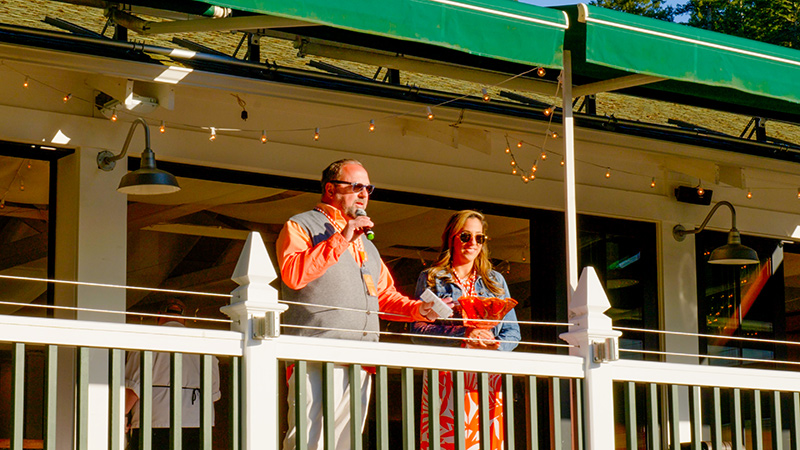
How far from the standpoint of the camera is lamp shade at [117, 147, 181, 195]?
17.4 ft

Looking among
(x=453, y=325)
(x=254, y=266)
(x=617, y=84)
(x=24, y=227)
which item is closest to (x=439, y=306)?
(x=453, y=325)

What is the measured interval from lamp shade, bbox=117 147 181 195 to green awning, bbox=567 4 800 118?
83.1 inches

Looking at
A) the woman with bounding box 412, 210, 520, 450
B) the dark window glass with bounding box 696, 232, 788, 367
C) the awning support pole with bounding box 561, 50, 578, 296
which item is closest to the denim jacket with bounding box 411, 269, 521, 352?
the woman with bounding box 412, 210, 520, 450

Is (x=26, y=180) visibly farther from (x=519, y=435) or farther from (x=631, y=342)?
(x=631, y=342)

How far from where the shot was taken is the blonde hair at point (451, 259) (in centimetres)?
472

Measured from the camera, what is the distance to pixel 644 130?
7.09 metres

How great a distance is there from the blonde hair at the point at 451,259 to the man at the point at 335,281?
1.09ft

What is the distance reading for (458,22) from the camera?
4.34m

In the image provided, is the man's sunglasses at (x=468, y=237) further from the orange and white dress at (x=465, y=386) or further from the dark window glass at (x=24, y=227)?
the dark window glass at (x=24, y=227)

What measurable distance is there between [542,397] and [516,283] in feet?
10.2

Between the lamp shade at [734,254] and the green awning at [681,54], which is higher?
the green awning at [681,54]

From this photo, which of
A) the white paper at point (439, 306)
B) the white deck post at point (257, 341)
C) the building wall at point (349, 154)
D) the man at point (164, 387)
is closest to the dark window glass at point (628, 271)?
the building wall at point (349, 154)

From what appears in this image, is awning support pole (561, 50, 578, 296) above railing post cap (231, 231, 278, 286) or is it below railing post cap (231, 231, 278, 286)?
above

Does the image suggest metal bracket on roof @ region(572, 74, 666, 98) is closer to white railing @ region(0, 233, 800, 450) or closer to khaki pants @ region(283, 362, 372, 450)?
white railing @ region(0, 233, 800, 450)
